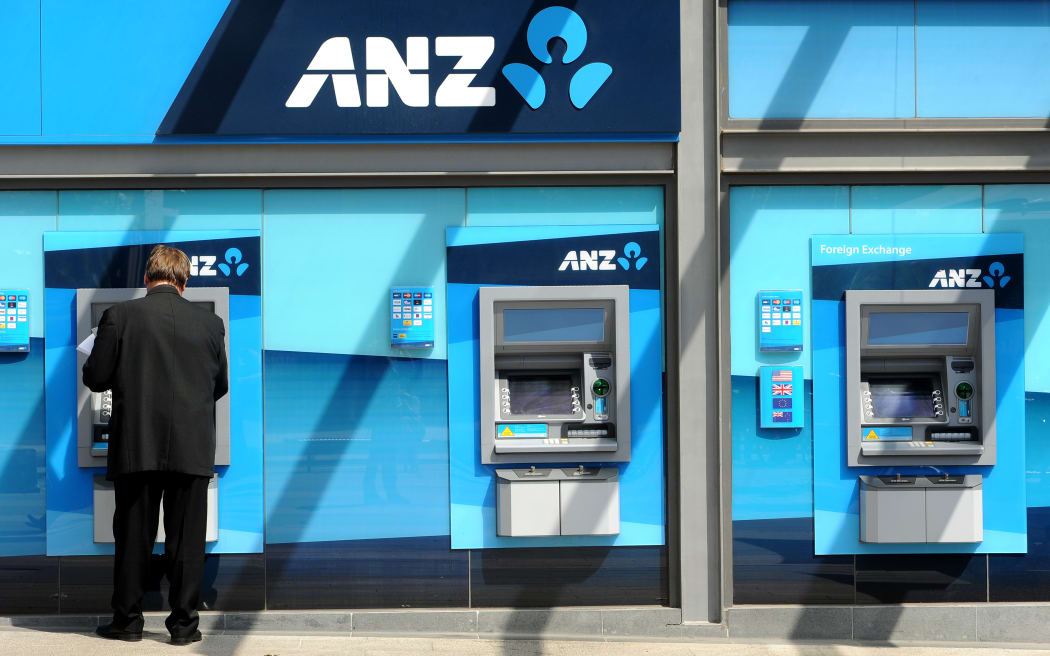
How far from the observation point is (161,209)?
478 centimetres

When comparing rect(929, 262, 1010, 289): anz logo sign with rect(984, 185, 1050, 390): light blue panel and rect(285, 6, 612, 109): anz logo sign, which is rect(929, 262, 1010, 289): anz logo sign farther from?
rect(285, 6, 612, 109): anz logo sign

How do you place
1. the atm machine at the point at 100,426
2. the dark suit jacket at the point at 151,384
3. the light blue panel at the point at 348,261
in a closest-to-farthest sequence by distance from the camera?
the dark suit jacket at the point at 151,384
the atm machine at the point at 100,426
the light blue panel at the point at 348,261

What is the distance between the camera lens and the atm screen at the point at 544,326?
4.78 m

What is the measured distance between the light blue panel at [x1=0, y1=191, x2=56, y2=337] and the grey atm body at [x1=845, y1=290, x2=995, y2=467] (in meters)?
3.97

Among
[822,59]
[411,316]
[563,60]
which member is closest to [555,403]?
[411,316]

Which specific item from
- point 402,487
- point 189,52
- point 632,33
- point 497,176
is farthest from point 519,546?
point 189,52

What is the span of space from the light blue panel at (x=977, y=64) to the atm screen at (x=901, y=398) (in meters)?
1.34

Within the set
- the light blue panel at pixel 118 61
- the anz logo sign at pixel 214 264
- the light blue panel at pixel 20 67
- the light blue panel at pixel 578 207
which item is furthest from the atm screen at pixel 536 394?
the light blue panel at pixel 20 67

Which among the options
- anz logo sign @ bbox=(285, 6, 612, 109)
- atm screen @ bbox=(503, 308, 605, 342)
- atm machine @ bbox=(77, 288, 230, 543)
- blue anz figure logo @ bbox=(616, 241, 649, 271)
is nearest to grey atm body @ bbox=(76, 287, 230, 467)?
atm machine @ bbox=(77, 288, 230, 543)

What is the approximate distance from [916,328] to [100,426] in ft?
13.2

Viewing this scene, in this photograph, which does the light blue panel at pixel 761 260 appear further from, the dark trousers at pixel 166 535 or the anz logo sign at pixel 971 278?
the dark trousers at pixel 166 535

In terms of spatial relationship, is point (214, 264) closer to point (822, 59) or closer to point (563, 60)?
point (563, 60)

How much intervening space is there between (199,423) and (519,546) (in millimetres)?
1655

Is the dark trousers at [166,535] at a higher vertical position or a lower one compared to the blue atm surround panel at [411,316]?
lower
